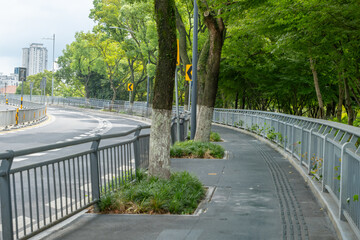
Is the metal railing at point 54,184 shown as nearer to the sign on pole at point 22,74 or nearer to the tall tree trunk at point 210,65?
the tall tree trunk at point 210,65

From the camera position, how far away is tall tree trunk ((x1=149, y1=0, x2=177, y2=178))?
8.88 metres

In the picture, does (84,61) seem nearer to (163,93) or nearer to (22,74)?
(22,74)

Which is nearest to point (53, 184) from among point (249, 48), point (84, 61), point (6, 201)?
point (6, 201)

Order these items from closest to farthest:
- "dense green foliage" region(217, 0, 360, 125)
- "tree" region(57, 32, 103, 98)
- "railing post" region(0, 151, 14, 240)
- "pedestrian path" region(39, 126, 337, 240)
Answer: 1. "railing post" region(0, 151, 14, 240)
2. "pedestrian path" region(39, 126, 337, 240)
3. "dense green foliage" region(217, 0, 360, 125)
4. "tree" region(57, 32, 103, 98)

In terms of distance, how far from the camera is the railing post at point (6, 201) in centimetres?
462

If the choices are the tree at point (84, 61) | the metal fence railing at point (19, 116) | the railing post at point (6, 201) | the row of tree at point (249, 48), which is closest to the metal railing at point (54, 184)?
the railing post at point (6, 201)

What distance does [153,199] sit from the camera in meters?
7.21

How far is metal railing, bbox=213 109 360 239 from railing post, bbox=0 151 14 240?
3.60m

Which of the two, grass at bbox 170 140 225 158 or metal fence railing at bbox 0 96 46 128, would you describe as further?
metal fence railing at bbox 0 96 46 128

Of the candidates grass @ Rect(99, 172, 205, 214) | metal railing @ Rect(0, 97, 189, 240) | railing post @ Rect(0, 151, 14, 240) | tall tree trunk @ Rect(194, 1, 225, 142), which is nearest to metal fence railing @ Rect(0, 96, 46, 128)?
tall tree trunk @ Rect(194, 1, 225, 142)

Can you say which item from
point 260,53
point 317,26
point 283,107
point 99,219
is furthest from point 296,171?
point 283,107

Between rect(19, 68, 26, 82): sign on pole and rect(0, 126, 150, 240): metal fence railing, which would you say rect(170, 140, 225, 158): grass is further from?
rect(19, 68, 26, 82): sign on pole

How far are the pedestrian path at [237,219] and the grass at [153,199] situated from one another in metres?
0.27

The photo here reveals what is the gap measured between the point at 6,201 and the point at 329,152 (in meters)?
5.20
